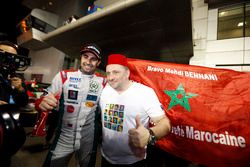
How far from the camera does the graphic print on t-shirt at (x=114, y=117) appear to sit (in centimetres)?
168

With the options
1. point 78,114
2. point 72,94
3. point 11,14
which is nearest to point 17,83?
point 72,94

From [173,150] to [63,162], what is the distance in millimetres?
1631

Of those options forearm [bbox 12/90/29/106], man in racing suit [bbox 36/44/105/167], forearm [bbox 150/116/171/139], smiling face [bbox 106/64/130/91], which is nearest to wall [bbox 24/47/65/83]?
forearm [bbox 12/90/29/106]

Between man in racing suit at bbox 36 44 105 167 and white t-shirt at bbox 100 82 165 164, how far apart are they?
242mm

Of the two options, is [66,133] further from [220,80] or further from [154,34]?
[154,34]

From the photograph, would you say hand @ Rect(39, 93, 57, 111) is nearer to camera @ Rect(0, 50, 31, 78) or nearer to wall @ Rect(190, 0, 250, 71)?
camera @ Rect(0, 50, 31, 78)

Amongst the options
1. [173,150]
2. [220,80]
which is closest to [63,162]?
[173,150]

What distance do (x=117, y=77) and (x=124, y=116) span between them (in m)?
0.48

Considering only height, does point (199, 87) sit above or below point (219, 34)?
below

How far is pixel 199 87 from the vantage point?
7.29 feet

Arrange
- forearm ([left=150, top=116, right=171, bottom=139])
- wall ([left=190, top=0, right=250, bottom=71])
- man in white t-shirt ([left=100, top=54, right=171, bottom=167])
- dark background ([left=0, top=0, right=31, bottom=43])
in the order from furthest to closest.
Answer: dark background ([left=0, top=0, right=31, bottom=43]), wall ([left=190, top=0, right=250, bottom=71]), man in white t-shirt ([left=100, top=54, right=171, bottom=167]), forearm ([left=150, top=116, right=171, bottom=139])

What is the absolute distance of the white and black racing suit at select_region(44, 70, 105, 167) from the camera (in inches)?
71.5

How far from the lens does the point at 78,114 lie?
1.88 metres

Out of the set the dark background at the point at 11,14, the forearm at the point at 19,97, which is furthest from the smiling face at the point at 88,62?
the dark background at the point at 11,14
